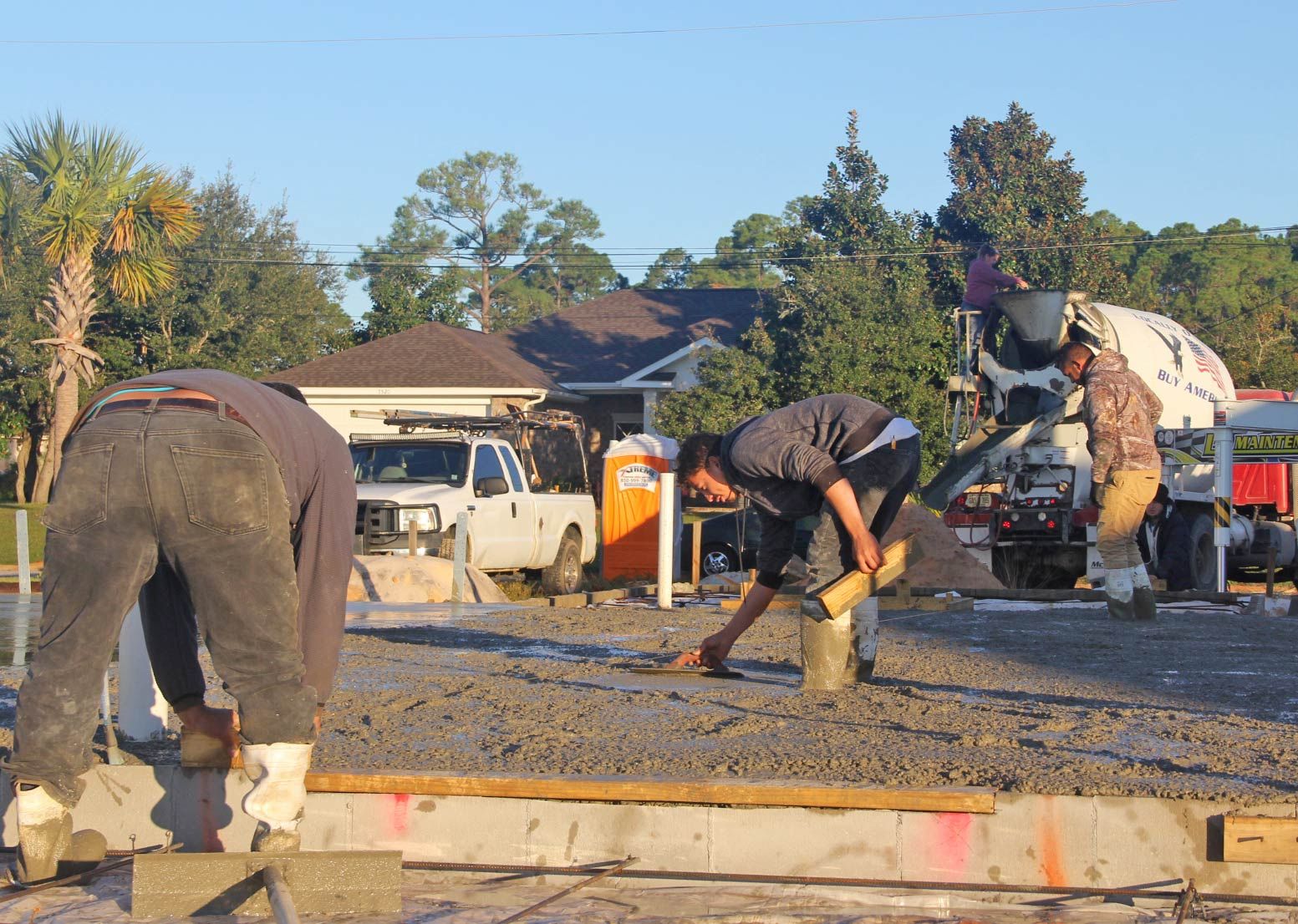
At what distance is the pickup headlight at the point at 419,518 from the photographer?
48.5 feet

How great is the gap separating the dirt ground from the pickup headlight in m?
5.70

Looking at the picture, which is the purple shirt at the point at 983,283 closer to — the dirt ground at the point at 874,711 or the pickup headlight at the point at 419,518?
the pickup headlight at the point at 419,518

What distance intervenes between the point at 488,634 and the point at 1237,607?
6.02 m

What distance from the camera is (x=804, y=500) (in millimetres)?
6250

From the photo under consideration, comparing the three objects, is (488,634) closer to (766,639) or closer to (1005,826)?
(766,639)

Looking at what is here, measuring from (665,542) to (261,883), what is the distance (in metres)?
8.33

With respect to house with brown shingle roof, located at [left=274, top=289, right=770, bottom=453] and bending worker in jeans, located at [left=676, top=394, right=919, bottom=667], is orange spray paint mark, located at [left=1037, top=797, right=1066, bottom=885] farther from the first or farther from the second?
house with brown shingle roof, located at [left=274, top=289, right=770, bottom=453]

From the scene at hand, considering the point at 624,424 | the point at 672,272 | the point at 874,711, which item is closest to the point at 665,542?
the point at 874,711

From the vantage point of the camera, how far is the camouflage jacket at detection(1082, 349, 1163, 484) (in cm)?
955

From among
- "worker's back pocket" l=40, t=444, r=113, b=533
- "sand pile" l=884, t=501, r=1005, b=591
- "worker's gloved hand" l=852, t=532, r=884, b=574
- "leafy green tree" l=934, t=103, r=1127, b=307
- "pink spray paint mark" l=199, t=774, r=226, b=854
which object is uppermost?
"leafy green tree" l=934, t=103, r=1127, b=307

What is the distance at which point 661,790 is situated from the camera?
4160 millimetres

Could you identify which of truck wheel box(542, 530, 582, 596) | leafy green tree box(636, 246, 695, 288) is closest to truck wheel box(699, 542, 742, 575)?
truck wheel box(542, 530, 582, 596)

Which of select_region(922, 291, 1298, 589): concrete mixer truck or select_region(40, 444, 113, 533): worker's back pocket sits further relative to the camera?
select_region(922, 291, 1298, 589): concrete mixer truck

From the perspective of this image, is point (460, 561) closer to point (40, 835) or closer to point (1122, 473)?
point (1122, 473)
